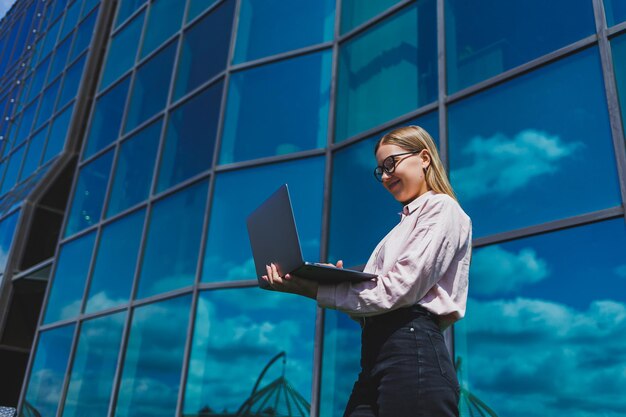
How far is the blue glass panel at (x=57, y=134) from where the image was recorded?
12250mm

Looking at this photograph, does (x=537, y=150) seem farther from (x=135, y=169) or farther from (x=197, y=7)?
(x=197, y=7)

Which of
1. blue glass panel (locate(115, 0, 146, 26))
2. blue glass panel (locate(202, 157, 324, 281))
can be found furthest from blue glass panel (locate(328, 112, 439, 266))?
blue glass panel (locate(115, 0, 146, 26))

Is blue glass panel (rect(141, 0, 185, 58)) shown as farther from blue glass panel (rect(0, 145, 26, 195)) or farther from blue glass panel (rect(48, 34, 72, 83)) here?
blue glass panel (rect(0, 145, 26, 195))

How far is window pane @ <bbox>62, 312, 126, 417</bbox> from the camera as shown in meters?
7.30

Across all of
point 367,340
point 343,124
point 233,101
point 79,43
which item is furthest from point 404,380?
point 79,43

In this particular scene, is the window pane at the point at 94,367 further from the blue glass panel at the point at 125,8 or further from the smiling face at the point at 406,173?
the smiling face at the point at 406,173

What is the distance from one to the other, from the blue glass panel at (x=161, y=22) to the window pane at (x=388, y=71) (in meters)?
3.82

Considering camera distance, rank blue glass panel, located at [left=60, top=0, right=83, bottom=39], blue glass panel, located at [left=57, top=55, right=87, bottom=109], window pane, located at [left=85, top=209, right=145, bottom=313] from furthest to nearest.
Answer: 1. blue glass panel, located at [left=60, top=0, right=83, bottom=39]
2. blue glass panel, located at [left=57, top=55, right=87, bottom=109]
3. window pane, located at [left=85, top=209, right=145, bottom=313]

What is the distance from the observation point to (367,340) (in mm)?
1801

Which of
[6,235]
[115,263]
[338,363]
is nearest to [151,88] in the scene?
[115,263]

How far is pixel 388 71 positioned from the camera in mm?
5957

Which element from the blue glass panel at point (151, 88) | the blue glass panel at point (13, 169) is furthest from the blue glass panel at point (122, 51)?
the blue glass panel at point (13, 169)

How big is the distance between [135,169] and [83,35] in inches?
241

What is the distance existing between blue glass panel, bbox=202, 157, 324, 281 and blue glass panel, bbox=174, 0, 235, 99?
179cm
